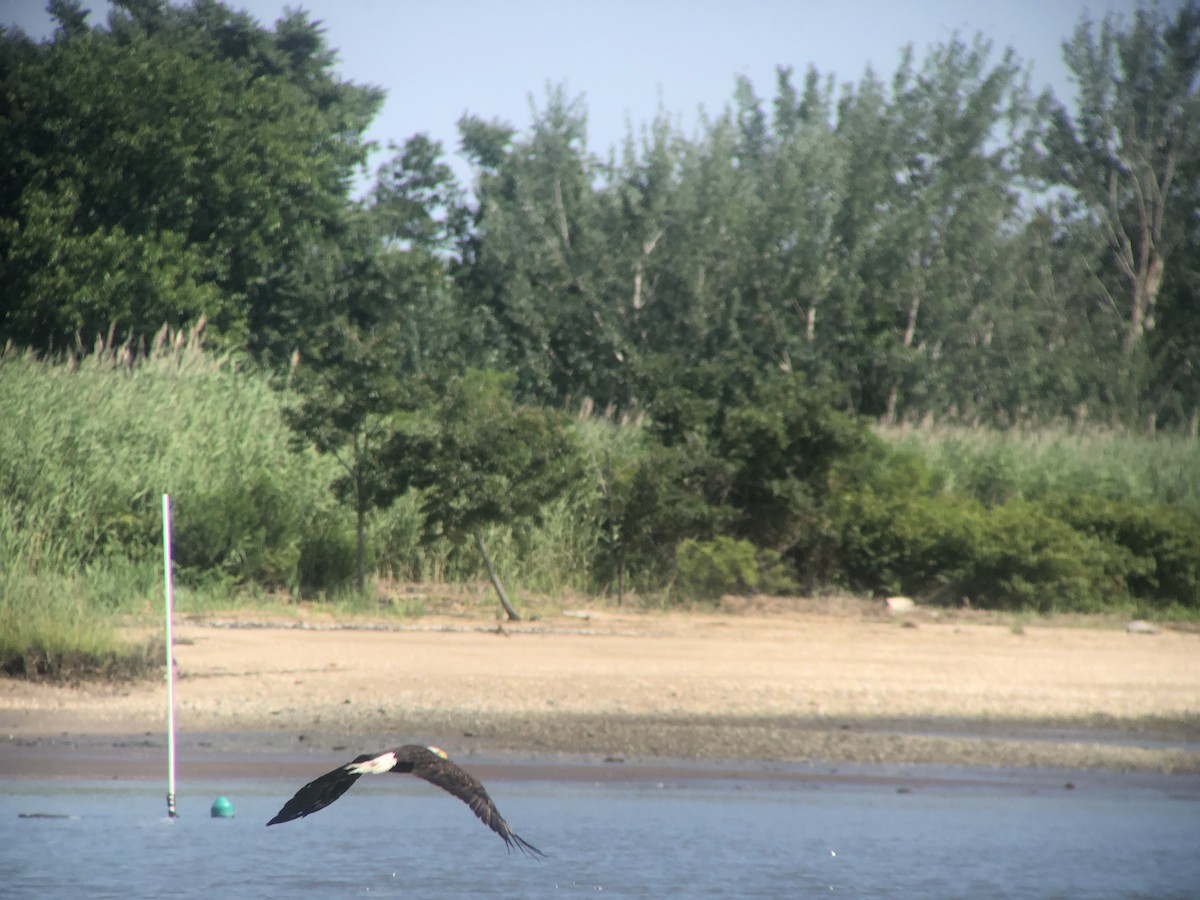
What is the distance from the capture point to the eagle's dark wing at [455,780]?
261 inches

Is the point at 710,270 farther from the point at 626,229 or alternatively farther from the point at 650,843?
the point at 650,843

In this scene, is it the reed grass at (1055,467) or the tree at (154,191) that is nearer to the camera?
the reed grass at (1055,467)

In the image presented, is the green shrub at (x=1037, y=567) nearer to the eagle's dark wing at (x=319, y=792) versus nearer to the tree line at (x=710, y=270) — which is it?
the tree line at (x=710, y=270)

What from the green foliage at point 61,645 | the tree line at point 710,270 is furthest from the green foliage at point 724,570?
the green foliage at point 61,645

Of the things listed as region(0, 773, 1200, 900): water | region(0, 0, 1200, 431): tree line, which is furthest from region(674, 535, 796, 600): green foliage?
region(0, 0, 1200, 431): tree line

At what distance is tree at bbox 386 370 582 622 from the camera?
60.8 feet

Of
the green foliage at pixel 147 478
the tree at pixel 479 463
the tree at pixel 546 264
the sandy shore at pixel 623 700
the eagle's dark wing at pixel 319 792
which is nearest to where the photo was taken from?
the eagle's dark wing at pixel 319 792

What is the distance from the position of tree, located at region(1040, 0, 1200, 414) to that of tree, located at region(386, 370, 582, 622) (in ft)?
79.5

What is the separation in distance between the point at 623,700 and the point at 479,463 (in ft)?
18.1

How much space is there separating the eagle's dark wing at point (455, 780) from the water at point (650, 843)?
2.92 meters

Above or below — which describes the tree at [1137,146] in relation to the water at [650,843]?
above

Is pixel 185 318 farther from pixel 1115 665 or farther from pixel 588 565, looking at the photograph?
pixel 1115 665

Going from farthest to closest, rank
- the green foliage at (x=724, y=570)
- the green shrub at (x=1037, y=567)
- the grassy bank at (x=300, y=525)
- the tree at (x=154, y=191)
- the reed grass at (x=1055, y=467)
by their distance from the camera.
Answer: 1. the tree at (x=154, y=191)
2. the reed grass at (x=1055, y=467)
3. the green shrub at (x=1037, y=567)
4. the green foliage at (x=724, y=570)
5. the grassy bank at (x=300, y=525)

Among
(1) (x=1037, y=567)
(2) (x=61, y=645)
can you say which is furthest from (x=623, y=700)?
(1) (x=1037, y=567)
